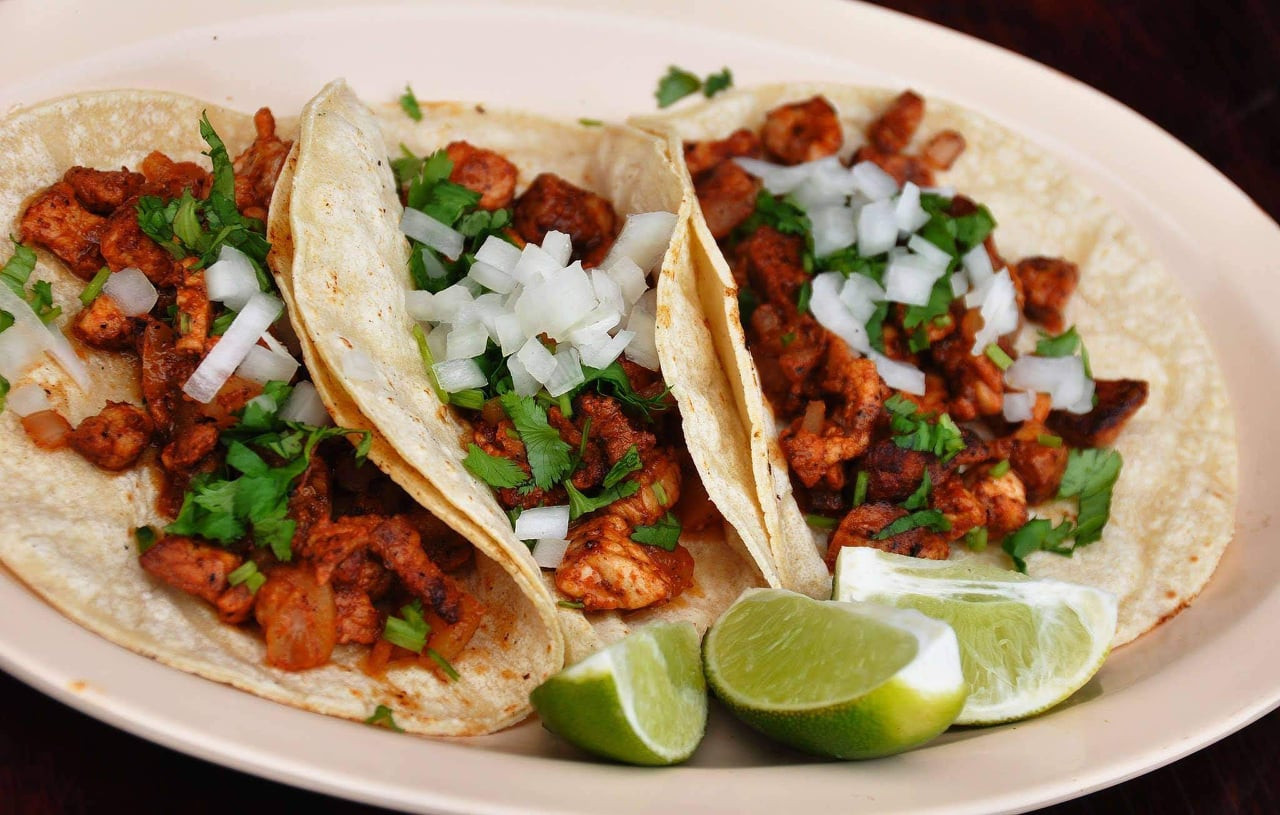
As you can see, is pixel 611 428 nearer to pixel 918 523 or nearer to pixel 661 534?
pixel 661 534

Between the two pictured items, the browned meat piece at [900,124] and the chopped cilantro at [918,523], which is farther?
the browned meat piece at [900,124]

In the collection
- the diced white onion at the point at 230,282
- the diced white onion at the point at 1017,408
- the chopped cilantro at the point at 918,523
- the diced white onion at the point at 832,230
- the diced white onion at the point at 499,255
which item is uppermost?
the diced white onion at the point at 230,282

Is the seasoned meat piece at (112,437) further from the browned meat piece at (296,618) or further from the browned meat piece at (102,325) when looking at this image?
the browned meat piece at (296,618)

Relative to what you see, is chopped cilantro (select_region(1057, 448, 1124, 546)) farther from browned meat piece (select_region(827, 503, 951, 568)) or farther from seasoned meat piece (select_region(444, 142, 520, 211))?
seasoned meat piece (select_region(444, 142, 520, 211))

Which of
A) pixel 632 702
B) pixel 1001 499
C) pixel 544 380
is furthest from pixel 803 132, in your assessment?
pixel 632 702

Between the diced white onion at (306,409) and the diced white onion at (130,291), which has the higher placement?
the diced white onion at (130,291)

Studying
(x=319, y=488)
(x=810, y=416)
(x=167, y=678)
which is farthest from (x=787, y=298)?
(x=167, y=678)

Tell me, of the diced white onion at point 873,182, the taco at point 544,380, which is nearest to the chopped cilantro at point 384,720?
the taco at point 544,380
